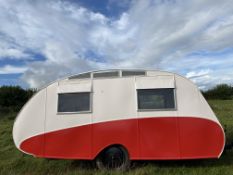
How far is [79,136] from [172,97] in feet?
9.01

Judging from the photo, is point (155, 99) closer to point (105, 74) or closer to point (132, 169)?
point (105, 74)

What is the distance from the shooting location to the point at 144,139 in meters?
7.26

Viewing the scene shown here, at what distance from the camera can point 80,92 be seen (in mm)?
7648

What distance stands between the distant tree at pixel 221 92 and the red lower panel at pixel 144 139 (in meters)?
40.5

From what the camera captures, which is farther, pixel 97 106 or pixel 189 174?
pixel 97 106

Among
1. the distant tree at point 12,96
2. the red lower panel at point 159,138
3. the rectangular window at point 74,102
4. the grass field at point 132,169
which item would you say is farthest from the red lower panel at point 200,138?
the distant tree at point 12,96

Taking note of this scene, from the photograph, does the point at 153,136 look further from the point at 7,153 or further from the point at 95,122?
the point at 7,153

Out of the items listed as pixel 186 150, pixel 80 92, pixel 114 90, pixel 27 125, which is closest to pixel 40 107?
pixel 27 125

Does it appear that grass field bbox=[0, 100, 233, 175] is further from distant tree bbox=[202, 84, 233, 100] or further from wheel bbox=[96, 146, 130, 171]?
distant tree bbox=[202, 84, 233, 100]

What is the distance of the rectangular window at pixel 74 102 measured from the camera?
7590 mm

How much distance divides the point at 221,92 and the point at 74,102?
46483 millimetres

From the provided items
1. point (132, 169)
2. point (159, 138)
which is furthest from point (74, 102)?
point (159, 138)

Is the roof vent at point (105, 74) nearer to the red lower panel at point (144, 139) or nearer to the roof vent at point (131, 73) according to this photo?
the roof vent at point (131, 73)

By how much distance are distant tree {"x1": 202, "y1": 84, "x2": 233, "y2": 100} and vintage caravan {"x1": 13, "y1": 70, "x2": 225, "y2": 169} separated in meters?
40.5
